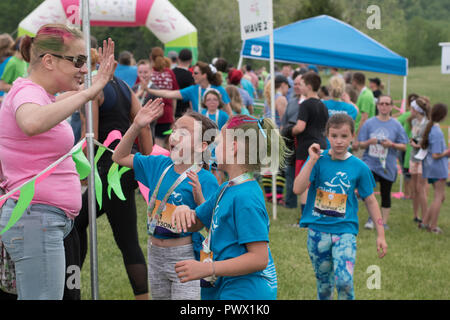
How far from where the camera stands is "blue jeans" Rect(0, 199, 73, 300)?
2332 mm

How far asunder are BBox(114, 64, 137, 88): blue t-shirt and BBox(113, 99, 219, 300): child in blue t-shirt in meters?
5.54

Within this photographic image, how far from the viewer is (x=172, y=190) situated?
276cm

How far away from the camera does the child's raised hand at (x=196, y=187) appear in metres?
2.59

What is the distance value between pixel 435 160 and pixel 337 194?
12.8 ft

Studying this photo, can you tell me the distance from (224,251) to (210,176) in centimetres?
67

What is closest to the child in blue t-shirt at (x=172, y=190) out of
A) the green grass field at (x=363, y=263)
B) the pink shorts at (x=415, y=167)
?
the green grass field at (x=363, y=263)

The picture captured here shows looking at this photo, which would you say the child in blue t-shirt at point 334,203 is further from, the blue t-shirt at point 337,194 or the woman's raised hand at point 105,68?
the woman's raised hand at point 105,68

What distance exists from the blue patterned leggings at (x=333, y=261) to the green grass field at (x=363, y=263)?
0.72 metres

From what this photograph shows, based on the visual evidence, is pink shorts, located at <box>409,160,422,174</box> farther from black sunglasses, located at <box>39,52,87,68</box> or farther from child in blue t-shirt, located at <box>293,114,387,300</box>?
black sunglasses, located at <box>39,52,87,68</box>

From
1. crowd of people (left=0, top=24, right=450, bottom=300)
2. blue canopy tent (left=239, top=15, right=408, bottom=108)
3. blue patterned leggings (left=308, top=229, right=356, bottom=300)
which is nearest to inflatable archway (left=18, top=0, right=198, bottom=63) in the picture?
blue canopy tent (left=239, top=15, right=408, bottom=108)

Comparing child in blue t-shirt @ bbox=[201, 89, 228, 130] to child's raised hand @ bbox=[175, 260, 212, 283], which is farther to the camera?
child in blue t-shirt @ bbox=[201, 89, 228, 130]

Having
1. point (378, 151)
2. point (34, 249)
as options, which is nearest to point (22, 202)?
point (34, 249)
